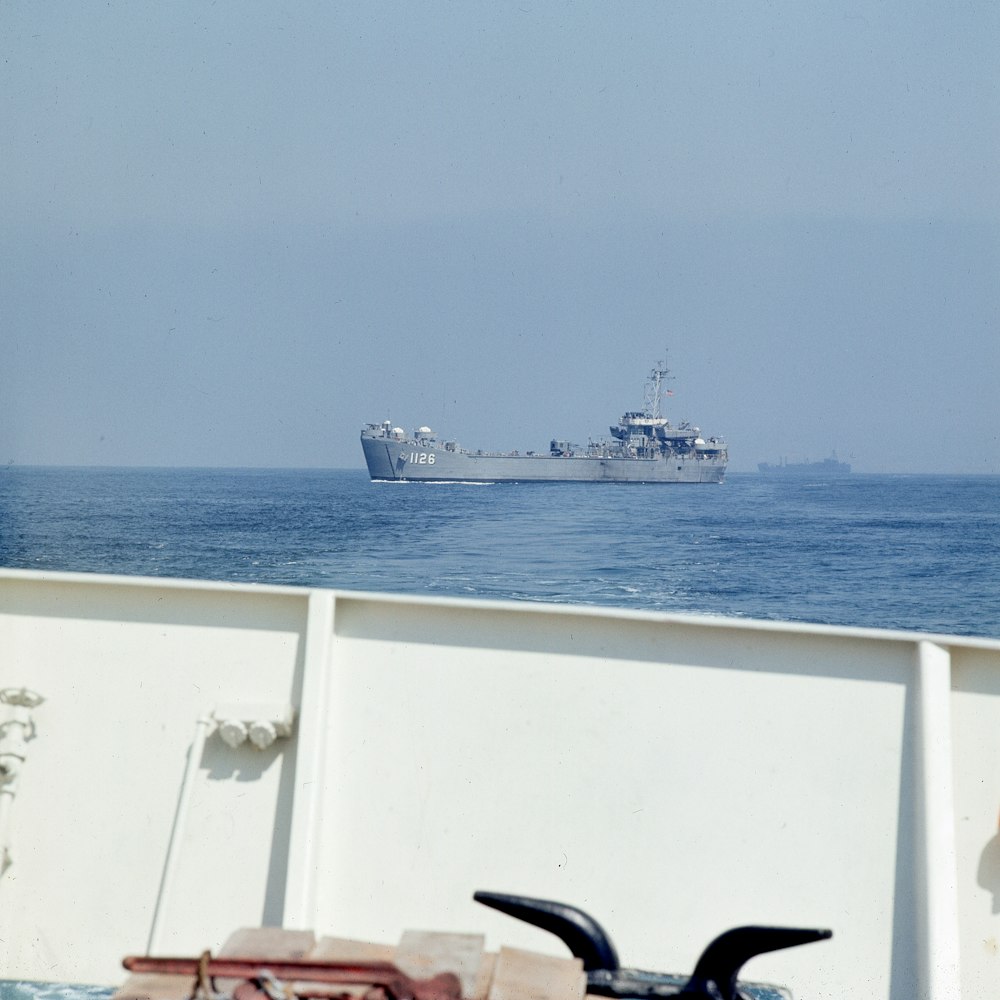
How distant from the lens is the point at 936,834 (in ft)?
8.45

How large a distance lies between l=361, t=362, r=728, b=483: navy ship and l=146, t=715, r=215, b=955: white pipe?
70.5 metres

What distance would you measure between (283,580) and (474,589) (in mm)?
6500

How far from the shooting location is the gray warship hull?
7525 centimetres

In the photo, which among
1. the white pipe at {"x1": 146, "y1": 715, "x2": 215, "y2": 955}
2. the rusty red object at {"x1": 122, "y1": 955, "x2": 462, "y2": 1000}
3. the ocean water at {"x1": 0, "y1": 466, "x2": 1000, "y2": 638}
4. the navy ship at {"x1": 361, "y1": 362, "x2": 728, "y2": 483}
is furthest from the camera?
the navy ship at {"x1": 361, "y1": 362, "x2": 728, "y2": 483}

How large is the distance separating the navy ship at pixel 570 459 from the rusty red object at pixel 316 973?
72.0 metres

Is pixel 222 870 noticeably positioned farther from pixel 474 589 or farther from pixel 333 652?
pixel 474 589

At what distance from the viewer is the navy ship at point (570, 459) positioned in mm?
75250

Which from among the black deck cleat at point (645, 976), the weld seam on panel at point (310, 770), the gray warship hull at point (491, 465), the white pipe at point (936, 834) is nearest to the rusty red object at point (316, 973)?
the black deck cleat at point (645, 976)

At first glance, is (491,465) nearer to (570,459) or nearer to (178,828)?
(570,459)

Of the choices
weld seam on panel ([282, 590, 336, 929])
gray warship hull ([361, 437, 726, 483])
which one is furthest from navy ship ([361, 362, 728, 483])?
weld seam on panel ([282, 590, 336, 929])

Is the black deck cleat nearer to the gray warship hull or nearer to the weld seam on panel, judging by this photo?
the weld seam on panel

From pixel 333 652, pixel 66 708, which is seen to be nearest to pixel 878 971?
pixel 333 652

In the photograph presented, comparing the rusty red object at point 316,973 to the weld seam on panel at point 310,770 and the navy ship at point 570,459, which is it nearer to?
the weld seam on panel at point 310,770

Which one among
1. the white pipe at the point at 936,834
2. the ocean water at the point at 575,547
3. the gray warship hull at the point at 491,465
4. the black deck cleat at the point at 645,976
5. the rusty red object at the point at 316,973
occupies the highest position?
the gray warship hull at the point at 491,465
